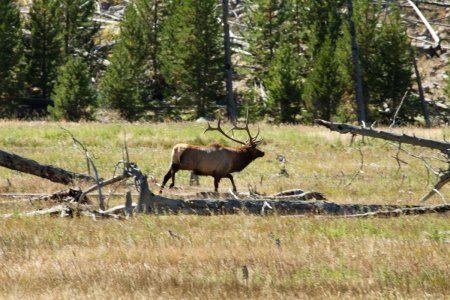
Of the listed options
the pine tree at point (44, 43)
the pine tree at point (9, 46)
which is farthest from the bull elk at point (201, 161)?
the pine tree at point (44, 43)

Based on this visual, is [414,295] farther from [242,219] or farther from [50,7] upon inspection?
[50,7]

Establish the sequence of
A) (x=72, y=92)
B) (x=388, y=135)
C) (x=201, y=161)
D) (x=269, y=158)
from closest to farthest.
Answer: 1. (x=388, y=135)
2. (x=201, y=161)
3. (x=269, y=158)
4. (x=72, y=92)

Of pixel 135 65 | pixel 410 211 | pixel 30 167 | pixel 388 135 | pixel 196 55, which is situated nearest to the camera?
pixel 410 211

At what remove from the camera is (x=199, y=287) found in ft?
27.4

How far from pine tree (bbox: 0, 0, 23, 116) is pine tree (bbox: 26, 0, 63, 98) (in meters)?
1.72

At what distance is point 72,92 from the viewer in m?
49.4

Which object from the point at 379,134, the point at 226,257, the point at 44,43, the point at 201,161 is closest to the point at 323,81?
the point at 44,43

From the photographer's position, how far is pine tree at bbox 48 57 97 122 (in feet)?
162

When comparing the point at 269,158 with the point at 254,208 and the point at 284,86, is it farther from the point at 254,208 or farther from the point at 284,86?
the point at 284,86

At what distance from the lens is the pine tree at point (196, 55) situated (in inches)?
2079

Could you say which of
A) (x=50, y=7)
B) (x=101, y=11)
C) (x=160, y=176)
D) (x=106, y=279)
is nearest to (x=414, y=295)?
(x=106, y=279)

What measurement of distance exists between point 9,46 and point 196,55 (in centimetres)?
1161

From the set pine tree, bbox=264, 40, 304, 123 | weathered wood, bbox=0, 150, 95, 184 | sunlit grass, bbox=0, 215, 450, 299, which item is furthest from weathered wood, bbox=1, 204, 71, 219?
pine tree, bbox=264, 40, 304, 123

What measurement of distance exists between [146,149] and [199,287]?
21.5 meters
